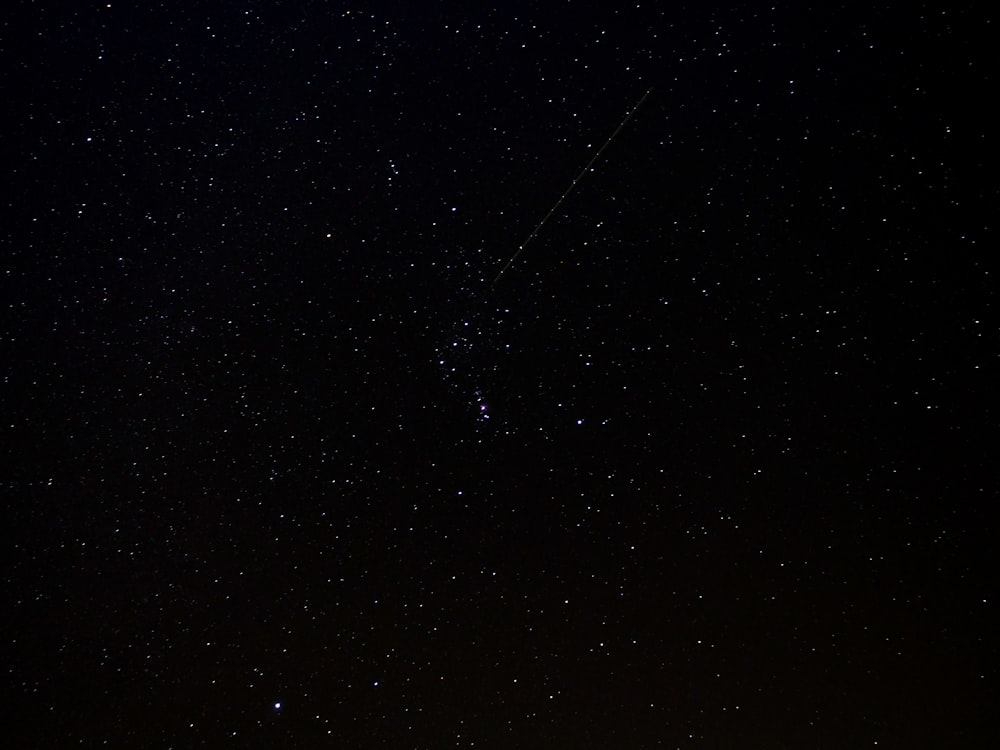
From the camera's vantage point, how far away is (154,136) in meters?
0.74

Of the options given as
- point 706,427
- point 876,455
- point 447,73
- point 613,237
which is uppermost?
point 447,73

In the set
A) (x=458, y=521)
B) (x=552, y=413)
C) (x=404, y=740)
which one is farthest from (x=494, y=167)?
(x=404, y=740)

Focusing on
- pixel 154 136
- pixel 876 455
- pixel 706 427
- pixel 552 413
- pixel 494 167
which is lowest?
pixel 876 455

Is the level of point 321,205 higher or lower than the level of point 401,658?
higher

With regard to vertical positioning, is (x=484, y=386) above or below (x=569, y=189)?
below

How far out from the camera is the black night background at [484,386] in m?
0.73

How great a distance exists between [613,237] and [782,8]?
29 cm

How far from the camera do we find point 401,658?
0.77 m

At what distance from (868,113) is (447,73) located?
445 millimetres

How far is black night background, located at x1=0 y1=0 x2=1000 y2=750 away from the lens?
0.73 metres

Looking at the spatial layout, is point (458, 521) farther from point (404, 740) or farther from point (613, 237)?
point (613, 237)

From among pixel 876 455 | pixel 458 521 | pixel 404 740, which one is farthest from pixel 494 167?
pixel 404 740

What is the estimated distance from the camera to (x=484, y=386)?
76 cm

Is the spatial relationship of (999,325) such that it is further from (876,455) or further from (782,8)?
(782,8)
